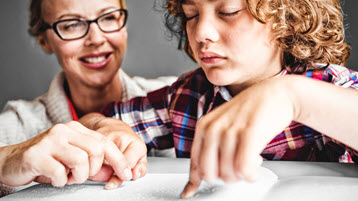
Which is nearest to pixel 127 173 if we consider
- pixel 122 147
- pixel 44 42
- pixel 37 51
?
pixel 122 147

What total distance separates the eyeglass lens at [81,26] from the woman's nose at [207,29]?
0.57 meters

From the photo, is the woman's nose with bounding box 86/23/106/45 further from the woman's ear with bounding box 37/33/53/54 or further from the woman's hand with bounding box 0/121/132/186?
the woman's hand with bounding box 0/121/132/186

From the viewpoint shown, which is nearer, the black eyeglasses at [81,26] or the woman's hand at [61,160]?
the woman's hand at [61,160]

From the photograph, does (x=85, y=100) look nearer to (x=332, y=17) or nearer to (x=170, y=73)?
(x=170, y=73)

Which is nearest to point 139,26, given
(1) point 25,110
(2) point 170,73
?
(2) point 170,73

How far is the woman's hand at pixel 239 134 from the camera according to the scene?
47cm

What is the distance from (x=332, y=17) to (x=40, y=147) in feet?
2.42

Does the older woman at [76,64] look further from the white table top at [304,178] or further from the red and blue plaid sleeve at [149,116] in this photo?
the white table top at [304,178]

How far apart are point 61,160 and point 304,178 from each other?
42 centimetres

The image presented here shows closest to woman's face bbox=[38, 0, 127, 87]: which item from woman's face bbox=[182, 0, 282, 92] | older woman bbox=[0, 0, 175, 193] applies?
older woman bbox=[0, 0, 175, 193]

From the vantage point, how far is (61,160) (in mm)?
617

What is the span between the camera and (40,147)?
0.62m

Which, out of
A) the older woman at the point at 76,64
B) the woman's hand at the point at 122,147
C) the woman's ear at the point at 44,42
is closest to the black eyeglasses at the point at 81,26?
the older woman at the point at 76,64

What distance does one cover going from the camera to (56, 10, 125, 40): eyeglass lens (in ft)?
3.96
